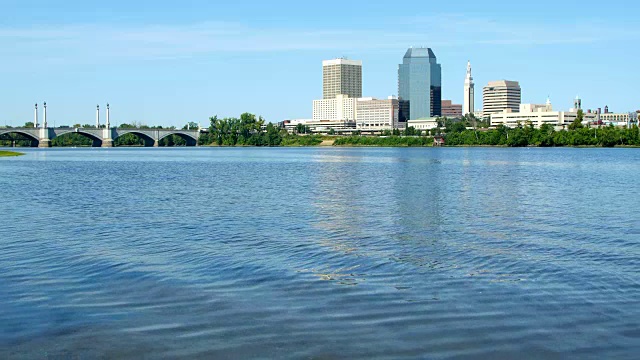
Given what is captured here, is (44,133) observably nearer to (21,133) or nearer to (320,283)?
(21,133)

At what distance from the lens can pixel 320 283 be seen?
48.4 feet

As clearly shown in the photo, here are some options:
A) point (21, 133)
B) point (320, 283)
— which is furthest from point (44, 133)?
point (320, 283)

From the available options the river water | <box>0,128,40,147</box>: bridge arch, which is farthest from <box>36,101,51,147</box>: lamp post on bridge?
the river water

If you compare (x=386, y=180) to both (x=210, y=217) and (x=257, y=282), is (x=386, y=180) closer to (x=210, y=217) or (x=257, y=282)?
(x=210, y=217)

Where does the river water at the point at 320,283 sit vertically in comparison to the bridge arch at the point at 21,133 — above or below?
below

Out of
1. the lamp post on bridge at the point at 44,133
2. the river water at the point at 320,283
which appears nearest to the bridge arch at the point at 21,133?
the lamp post on bridge at the point at 44,133

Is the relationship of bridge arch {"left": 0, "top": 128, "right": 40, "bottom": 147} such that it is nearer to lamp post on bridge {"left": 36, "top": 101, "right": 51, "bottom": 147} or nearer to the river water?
lamp post on bridge {"left": 36, "top": 101, "right": 51, "bottom": 147}

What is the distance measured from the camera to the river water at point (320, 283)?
10.7 meters

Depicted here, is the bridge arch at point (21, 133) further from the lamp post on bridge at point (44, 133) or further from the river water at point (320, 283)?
the river water at point (320, 283)

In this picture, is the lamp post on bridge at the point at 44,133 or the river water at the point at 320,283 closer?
the river water at the point at 320,283

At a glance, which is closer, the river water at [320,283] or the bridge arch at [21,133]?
the river water at [320,283]

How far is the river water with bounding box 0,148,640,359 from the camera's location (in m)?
10.7

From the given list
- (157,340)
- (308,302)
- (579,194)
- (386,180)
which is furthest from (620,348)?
(386,180)

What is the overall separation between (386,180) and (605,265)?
1392 inches
